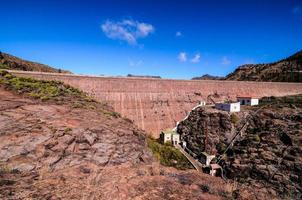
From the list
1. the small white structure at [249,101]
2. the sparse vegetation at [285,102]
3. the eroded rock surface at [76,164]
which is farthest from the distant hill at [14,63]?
the sparse vegetation at [285,102]

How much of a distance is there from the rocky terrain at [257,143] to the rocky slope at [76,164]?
10.8 m

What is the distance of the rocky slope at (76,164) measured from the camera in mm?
4520

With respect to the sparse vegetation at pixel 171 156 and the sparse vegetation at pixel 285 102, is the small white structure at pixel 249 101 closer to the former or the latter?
the sparse vegetation at pixel 285 102

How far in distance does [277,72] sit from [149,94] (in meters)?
62.6

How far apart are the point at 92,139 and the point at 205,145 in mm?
23662

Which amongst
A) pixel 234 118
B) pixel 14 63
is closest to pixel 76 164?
pixel 234 118

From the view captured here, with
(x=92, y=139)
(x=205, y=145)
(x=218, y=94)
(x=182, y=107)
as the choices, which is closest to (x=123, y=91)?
(x=182, y=107)

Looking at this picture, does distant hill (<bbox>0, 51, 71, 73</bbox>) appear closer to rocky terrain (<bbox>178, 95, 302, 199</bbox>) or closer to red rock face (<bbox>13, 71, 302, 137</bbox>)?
red rock face (<bbox>13, 71, 302, 137</bbox>)

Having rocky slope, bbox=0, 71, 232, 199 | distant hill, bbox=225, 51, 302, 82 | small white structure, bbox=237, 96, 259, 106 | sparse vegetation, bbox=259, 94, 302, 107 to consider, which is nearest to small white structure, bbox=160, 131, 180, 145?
small white structure, bbox=237, 96, 259, 106

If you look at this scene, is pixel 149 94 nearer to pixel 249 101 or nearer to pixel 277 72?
pixel 249 101

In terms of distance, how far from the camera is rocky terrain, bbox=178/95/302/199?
20.4 metres

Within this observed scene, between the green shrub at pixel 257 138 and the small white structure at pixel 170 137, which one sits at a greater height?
the green shrub at pixel 257 138

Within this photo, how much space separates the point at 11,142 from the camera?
749 cm

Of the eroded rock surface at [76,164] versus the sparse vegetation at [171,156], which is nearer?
the eroded rock surface at [76,164]
